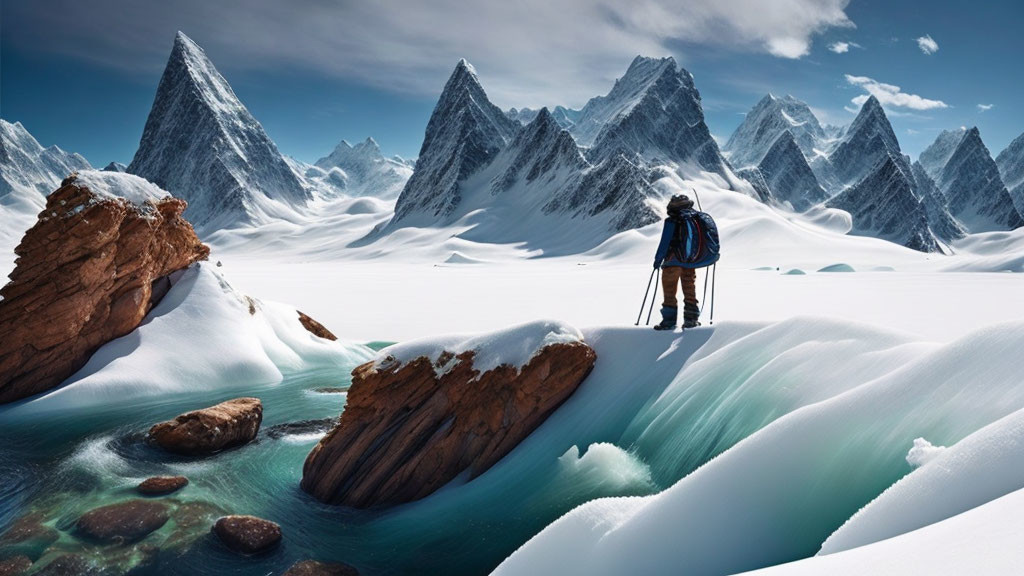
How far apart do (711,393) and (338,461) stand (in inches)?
216

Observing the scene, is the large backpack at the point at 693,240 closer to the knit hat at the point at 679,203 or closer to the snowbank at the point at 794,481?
the knit hat at the point at 679,203

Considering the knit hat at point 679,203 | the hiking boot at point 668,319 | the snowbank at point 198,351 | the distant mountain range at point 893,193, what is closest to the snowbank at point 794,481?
the hiking boot at point 668,319

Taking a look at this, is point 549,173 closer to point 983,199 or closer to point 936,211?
point 936,211

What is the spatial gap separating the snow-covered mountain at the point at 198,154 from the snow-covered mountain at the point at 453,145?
64.6 metres

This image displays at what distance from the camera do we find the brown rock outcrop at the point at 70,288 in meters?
11.6

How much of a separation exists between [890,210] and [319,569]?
17008 cm

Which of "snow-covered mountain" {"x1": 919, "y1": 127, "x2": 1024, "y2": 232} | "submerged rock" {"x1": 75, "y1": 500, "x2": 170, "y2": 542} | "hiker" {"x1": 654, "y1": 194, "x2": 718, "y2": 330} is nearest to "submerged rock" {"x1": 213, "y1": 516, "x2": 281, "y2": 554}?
"submerged rock" {"x1": 75, "y1": 500, "x2": 170, "y2": 542}

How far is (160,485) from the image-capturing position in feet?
25.5

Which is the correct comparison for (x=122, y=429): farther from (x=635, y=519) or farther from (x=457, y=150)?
(x=457, y=150)

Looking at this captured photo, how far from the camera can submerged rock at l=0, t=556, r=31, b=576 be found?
574 centimetres

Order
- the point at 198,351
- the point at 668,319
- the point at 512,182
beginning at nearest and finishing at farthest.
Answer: the point at 668,319 → the point at 198,351 → the point at 512,182

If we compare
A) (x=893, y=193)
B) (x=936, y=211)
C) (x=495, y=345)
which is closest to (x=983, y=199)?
(x=936, y=211)

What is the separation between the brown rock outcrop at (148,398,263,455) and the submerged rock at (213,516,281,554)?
2904 millimetres

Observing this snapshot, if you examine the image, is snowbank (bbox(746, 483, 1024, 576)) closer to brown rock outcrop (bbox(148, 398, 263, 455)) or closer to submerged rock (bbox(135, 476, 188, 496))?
submerged rock (bbox(135, 476, 188, 496))
